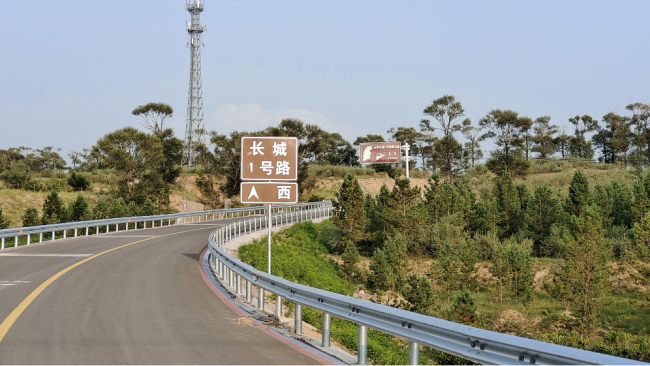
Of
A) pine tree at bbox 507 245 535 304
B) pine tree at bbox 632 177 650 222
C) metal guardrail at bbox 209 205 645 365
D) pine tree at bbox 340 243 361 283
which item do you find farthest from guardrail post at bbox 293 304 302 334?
pine tree at bbox 632 177 650 222

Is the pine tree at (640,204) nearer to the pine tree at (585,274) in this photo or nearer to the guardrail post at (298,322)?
the pine tree at (585,274)

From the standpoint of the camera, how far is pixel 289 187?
15.2 metres

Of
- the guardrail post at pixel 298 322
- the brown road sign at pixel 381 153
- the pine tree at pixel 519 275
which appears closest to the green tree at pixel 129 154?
the brown road sign at pixel 381 153

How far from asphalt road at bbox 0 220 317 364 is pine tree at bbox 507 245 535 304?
23164mm

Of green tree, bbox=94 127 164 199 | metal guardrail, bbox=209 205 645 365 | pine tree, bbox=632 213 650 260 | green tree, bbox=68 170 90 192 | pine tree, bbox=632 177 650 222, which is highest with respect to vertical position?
green tree, bbox=94 127 164 199

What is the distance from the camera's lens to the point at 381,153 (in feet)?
231

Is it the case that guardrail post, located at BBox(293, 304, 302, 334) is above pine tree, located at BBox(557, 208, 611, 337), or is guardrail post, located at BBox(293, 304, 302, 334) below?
above

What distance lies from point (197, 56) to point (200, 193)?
29652 millimetres

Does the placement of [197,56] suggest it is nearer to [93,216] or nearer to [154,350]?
[93,216]

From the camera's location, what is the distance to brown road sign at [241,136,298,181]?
49.2 ft

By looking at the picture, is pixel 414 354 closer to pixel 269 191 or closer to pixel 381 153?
pixel 269 191

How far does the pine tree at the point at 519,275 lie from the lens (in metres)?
35.1

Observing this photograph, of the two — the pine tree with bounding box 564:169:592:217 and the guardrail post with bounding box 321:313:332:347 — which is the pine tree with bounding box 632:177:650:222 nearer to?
the pine tree with bounding box 564:169:592:217

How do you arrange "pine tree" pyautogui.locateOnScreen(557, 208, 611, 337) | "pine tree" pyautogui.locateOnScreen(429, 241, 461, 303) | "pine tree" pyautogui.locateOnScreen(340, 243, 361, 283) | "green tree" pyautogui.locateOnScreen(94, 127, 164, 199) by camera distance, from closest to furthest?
"pine tree" pyautogui.locateOnScreen(557, 208, 611, 337)
"pine tree" pyautogui.locateOnScreen(429, 241, 461, 303)
"pine tree" pyautogui.locateOnScreen(340, 243, 361, 283)
"green tree" pyautogui.locateOnScreen(94, 127, 164, 199)
